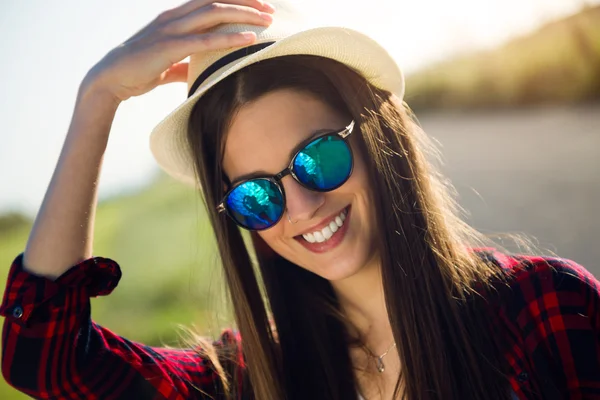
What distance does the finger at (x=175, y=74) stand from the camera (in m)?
2.17

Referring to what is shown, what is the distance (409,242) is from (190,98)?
33.2 inches

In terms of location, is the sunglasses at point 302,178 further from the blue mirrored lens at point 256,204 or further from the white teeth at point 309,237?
the white teeth at point 309,237

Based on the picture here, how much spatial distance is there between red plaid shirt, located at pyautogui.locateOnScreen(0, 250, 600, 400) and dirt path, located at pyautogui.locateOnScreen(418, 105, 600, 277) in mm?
1515

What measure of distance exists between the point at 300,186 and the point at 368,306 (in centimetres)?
61

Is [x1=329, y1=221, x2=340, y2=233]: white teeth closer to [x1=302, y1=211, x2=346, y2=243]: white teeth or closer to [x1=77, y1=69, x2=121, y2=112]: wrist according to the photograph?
[x1=302, y1=211, x2=346, y2=243]: white teeth

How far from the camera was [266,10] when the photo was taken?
1883 millimetres

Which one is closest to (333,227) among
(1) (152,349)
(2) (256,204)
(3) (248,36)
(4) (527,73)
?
(2) (256,204)

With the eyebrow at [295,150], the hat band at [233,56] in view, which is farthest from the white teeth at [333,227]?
the hat band at [233,56]

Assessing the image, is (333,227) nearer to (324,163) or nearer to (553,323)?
(324,163)

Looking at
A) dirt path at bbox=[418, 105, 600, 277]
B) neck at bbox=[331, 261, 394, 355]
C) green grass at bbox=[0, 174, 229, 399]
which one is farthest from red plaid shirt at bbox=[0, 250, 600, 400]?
green grass at bbox=[0, 174, 229, 399]

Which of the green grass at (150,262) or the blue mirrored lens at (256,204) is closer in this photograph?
the blue mirrored lens at (256,204)

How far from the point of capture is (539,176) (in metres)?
4.28

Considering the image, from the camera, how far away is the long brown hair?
6.14 ft

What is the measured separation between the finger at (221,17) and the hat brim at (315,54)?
132 millimetres
